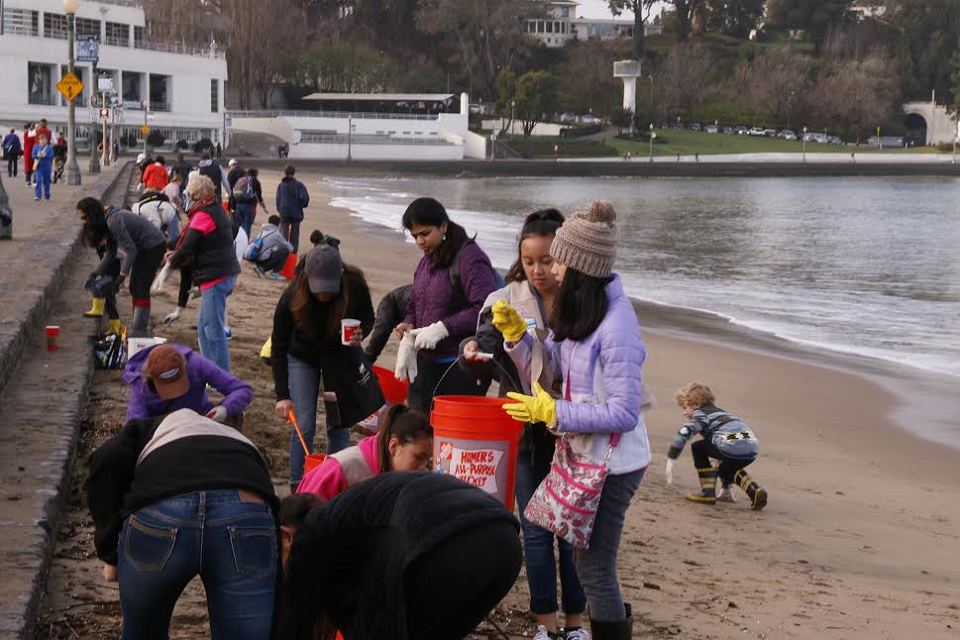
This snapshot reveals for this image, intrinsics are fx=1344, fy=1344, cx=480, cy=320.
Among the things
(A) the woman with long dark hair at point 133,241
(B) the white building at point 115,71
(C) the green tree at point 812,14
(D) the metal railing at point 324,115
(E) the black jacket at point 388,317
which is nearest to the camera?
(E) the black jacket at point 388,317

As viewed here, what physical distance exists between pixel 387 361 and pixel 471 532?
1006 cm

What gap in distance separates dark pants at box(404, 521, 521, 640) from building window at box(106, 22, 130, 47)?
82.0 meters

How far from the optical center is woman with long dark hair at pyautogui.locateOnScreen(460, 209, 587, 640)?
5.11 metres

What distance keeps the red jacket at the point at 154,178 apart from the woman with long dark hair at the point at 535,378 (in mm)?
17937

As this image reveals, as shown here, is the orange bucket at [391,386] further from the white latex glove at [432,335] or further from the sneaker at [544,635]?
the sneaker at [544,635]

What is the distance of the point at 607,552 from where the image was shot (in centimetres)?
473

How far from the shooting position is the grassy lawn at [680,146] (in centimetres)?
11062

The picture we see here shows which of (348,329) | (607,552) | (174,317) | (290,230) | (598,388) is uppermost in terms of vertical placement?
(598,388)

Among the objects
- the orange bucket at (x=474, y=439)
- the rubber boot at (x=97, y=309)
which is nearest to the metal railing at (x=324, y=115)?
the rubber boot at (x=97, y=309)

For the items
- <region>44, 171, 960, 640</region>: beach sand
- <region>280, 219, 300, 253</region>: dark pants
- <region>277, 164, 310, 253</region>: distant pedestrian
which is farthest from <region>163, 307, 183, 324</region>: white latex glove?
<region>280, 219, 300, 253</region>: dark pants

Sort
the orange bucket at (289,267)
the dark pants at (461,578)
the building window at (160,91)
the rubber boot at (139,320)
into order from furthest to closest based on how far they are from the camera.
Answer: the building window at (160,91)
the orange bucket at (289,267)
the rubber boot at (139,320)
the dark pants at (461,578)

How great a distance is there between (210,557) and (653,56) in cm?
14098

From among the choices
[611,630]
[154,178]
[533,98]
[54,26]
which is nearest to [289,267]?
[611,630]

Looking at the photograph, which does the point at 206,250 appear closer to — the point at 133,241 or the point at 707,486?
the point at 133,241
